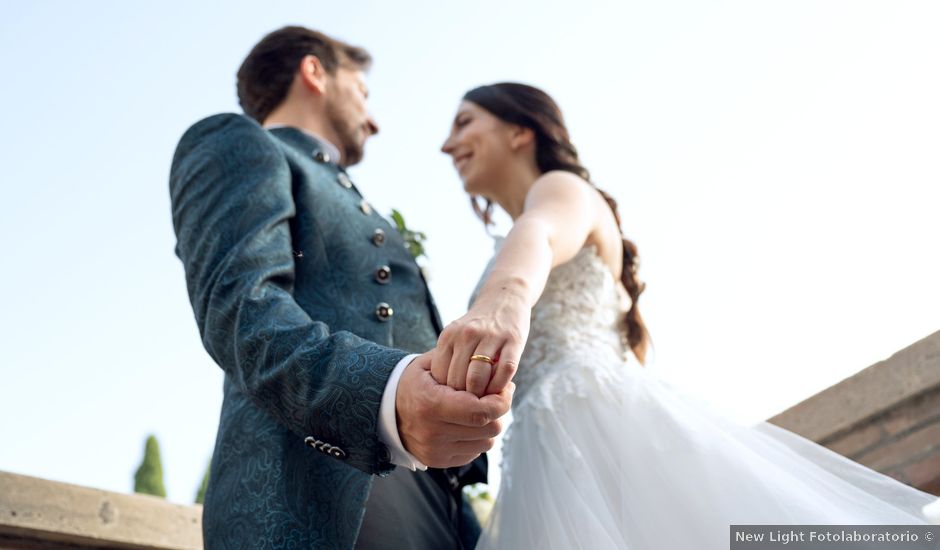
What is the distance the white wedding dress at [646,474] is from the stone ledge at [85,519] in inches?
46.5

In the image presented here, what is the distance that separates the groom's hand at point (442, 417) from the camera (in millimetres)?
1338

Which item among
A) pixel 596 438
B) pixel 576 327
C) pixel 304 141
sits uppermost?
pixel 304 141

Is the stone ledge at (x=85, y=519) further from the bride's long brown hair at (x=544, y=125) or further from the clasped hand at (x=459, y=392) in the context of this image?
the clasped hand at (x=459, y=392)

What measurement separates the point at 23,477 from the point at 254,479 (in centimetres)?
122

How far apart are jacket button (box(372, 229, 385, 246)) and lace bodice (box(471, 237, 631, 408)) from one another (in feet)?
1.55

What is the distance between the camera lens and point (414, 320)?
2.24m

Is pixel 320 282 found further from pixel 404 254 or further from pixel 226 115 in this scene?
pixel 226 115

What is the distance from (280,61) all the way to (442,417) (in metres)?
1.99

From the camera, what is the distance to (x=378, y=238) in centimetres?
232

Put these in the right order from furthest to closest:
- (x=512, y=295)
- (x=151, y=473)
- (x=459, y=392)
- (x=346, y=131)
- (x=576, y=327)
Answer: (x=151, y=473) < (x=346, y=131) < (x=576, y=327) < (x=512, y=295) < (x=459, y=392)

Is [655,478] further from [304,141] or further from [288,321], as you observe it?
[304,141]

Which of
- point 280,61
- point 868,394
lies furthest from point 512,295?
point 280,61

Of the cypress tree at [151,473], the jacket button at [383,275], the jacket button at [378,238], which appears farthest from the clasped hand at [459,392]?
the cypress tree at [151,473]

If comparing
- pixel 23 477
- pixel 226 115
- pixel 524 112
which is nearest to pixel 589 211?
pixel 524 112
